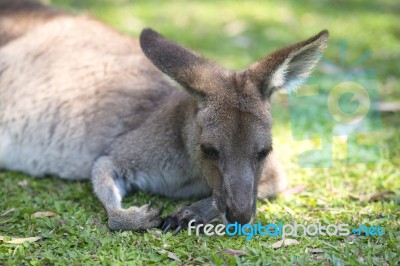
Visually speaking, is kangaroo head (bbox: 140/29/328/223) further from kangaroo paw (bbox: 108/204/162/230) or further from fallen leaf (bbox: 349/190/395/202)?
fallen leaf (bbox: 349/190/395/202)

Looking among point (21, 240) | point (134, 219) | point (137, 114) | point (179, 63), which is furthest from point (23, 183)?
point (179, 63)

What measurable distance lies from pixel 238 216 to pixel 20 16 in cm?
343

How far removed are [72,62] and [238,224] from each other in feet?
7.80

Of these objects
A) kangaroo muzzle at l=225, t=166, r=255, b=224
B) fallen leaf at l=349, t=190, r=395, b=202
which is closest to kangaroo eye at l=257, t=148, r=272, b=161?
kangaroo muzzle at l=225, t=166, r=255, b=224

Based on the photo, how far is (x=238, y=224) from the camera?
353cm

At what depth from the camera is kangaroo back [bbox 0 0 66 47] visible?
555 cm

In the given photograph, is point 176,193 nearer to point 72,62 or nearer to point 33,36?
point 72,62

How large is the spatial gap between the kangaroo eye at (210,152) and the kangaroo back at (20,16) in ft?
8.72

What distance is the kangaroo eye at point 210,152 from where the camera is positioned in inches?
146

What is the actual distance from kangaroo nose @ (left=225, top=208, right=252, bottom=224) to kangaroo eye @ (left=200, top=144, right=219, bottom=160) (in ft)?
1.24

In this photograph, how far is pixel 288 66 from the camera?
3.99 metres

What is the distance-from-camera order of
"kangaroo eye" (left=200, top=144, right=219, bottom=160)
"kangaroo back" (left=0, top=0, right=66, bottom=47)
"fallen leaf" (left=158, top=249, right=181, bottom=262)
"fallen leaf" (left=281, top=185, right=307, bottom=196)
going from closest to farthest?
"fallen leaf" (left=158, top=249, right=181, bottom=262)
"kangaroo eye" (left=200, top=144, right=219, bottom=160)
"fallen leaf" (left=281, top=185, right=307, bottom=196)
"kangaroo back" (left=0, top=0, right=66, bottom=47)

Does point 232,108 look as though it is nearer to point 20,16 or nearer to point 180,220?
point 180,220

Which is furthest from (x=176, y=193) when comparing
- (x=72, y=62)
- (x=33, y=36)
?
(x=33, y=36)
